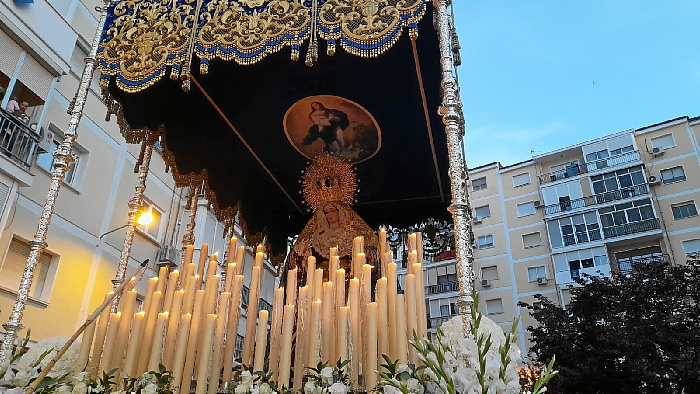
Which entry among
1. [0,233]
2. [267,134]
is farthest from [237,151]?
[0,233]

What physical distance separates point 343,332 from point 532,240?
87.9 ft

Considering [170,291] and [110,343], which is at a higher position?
[170,291]

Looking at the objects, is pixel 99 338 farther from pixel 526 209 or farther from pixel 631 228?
pixel 526 209

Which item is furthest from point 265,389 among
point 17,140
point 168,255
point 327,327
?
point 168,255

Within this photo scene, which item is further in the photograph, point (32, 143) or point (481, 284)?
point (481, 284)

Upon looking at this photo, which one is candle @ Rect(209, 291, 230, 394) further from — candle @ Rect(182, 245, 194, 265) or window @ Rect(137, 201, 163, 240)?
window @ Rect(137, 201, 163, 240)

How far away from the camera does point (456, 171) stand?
3.48 metres

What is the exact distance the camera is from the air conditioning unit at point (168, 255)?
12.6m

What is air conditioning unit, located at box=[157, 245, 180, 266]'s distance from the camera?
41.3 ft

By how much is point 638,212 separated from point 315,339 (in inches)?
1035

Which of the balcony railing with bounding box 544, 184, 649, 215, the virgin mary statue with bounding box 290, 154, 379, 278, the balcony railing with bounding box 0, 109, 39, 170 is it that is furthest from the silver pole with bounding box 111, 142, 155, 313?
the balcony railing with bounding box 544, 184, 649, 215

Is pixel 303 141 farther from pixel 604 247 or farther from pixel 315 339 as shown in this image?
pixel 604 247

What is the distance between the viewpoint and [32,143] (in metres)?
9.23

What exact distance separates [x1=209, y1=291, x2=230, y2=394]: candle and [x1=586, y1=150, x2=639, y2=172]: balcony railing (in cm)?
2764
